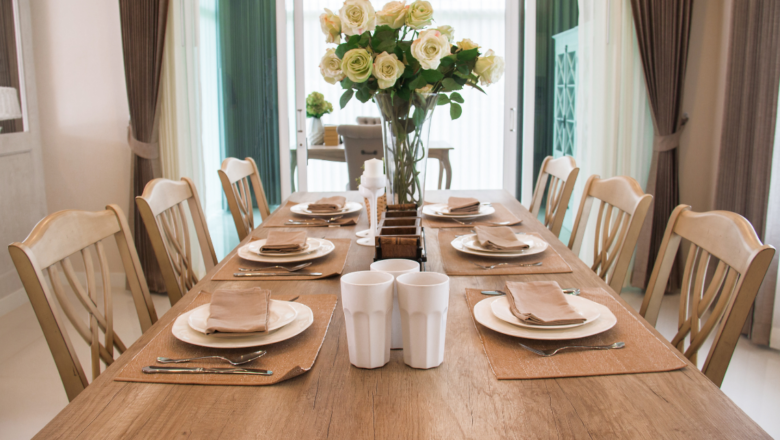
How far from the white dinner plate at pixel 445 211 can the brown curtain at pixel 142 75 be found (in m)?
2.06

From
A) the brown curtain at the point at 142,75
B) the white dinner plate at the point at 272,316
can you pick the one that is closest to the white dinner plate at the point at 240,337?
the white dinner plate at the point at 272,316

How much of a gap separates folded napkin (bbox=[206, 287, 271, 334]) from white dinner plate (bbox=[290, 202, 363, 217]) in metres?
1.02

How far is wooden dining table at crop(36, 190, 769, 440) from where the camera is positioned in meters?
0.77

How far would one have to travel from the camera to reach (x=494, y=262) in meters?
1.57

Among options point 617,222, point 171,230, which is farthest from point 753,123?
point 171,230

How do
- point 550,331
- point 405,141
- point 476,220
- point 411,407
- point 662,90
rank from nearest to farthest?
point 411,407
point 550,331
point 405,141
point 476,220
point 662,90

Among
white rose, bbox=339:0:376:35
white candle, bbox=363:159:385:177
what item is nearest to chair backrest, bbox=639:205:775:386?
white candle, bbox=363:159:385:177

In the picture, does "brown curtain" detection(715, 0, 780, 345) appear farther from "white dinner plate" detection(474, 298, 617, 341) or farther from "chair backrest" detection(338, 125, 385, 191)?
"white dinner plate" detection(474, 298, 617, 341)

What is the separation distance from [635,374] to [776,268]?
2263 mm

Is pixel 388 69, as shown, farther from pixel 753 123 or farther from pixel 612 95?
pixel 612 95

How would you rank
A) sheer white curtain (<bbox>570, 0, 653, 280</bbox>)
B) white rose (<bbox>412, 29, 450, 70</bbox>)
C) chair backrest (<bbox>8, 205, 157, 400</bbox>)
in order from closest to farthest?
chair backrest (<bbox>8, 205, 157, 400</bbox>) → white rose (<bbox>412, 29, 450, 70</bbox>) → sheer white curtain (<bbox>570, 0, 653, 280</bbox>)

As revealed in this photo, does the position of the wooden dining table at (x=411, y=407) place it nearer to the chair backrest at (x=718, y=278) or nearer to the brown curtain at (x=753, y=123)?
the chair backrest at (x=718, y=278)

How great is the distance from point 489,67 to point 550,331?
80cm

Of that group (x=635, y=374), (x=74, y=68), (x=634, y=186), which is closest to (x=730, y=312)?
(x=635, y=374)
